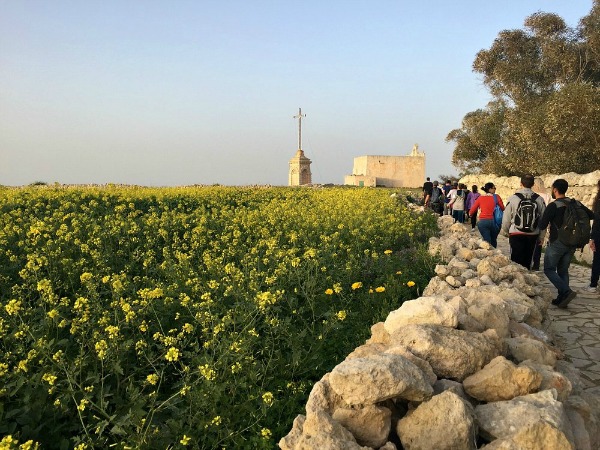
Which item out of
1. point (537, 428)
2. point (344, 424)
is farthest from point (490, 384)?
point (344, 424)

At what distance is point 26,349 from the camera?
4.38m

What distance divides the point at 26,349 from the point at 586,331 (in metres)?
7.20

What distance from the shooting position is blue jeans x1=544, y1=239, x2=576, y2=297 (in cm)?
784

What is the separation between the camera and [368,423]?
282cm

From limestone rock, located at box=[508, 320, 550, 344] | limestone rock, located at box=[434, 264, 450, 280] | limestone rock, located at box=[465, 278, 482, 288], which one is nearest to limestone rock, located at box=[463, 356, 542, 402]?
limestone rock, located at box=[508, 320, 550, 344]

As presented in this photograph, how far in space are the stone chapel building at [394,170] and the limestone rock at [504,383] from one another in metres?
50.3

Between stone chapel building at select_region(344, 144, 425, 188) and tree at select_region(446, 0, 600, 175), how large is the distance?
1696 cm

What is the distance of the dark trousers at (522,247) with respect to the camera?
334 inches

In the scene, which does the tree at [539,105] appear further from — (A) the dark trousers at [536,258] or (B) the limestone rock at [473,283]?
(B) the limestone rock at [473,283]

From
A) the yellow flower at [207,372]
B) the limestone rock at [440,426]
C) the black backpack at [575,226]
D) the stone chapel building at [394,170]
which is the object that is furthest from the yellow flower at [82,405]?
the stone chapel building at [394,170]

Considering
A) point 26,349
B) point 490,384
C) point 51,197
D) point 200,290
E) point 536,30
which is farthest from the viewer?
point 536,30

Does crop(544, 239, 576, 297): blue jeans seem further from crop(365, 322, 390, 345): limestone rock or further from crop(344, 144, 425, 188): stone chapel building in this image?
crop(344, 144, 425, 188): stone chapel building

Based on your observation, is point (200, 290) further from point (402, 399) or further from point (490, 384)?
point (490, 384)

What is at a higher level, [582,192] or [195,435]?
[582,192]
